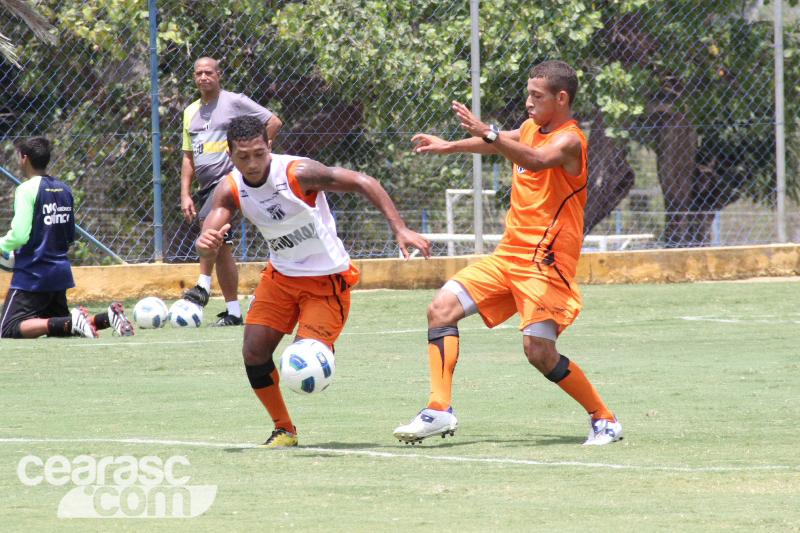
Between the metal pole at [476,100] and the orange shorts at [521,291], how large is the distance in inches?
270

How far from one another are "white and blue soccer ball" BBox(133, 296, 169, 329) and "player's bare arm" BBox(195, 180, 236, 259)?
436 centimetres

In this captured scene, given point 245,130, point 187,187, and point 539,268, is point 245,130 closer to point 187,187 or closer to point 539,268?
point 539,268

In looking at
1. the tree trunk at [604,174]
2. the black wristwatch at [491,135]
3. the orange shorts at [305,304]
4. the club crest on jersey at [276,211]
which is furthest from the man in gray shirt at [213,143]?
the tree trunk at [604,174]

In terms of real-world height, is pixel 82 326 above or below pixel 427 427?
below

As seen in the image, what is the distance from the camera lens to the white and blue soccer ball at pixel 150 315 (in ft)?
32.7

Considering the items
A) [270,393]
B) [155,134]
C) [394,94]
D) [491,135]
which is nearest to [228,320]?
[155,134]

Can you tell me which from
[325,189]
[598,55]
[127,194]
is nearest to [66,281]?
[127,194]

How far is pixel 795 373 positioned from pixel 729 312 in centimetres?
333

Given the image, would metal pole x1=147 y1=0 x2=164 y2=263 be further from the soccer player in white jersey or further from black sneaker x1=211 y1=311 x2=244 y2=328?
the soccer player in white jersey

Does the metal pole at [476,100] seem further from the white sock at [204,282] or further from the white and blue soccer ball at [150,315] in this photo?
the white and blue soccer ball at [150,315]

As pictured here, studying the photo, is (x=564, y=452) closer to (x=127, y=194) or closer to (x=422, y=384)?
(x=422, y=384)

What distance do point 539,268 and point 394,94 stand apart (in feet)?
24.9

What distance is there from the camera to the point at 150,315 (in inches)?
392

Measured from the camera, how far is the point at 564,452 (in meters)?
5.42
